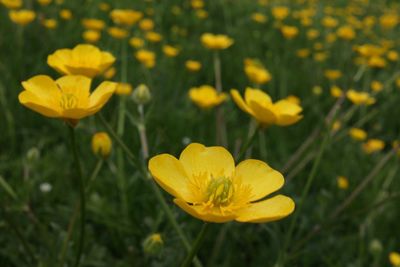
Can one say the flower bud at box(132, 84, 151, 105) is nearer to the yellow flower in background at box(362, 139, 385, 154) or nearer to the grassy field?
the grassy field

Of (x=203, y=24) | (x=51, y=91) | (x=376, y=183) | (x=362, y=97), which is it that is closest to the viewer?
(x=51, y=91)

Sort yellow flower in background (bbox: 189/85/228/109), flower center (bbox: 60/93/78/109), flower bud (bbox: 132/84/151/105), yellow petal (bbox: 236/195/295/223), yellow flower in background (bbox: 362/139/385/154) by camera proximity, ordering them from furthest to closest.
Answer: yellow flower in background (bbox: 362/139/385/154), yellow flower in background (bbox: 189/85/228/109), flower bud (bbox: 132/84/151/105), flower center (bbox: 60/93/78/109), yellow petal (bbox: 236/195/295/223)

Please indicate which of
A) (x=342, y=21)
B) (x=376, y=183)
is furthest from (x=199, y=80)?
(x=342, y=21)

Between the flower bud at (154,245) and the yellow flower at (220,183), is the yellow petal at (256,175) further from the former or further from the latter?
the flower bud at (154,245)

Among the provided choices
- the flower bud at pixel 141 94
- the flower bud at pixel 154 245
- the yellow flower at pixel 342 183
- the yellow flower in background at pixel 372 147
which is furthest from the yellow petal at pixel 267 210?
the yellow flower in background at pixel 372 147

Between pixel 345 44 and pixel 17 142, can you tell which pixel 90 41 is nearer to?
pixel 17 142

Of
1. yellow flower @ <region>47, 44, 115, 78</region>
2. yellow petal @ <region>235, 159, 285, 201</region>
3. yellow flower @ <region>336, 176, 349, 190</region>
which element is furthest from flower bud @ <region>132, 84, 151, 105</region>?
yellow flower @ <region>336, 176, 349, 190</region>
